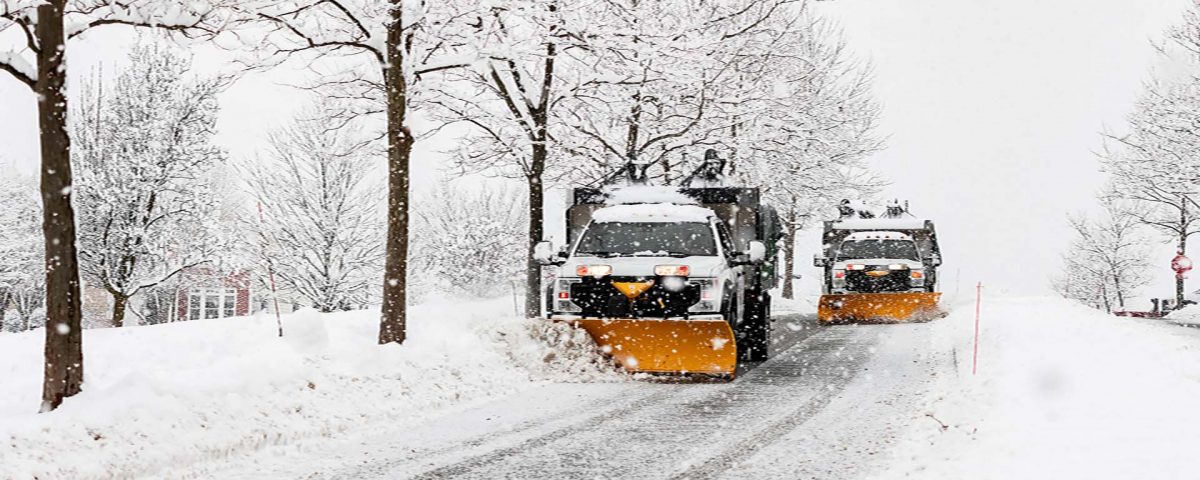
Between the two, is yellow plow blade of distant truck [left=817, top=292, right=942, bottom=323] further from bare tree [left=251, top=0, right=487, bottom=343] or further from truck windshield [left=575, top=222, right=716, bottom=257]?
bare tree [left=251, top=0, right=487, bottom=343]

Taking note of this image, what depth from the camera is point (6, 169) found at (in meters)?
56.8

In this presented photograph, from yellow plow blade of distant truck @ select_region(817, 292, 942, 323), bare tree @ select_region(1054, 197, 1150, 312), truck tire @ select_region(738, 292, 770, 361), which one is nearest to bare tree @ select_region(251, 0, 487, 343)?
truck tire @ select_region(738, 292, 770, 361)

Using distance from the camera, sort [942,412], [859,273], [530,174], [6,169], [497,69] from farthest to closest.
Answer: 1. [6,169]
2. [859,273]
3. [530,174]
4. [497,69]
5. [942,412]

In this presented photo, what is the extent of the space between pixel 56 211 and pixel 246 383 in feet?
6.99

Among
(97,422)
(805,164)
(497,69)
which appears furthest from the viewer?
(805,164)

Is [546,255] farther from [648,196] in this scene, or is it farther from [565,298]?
[648,196]

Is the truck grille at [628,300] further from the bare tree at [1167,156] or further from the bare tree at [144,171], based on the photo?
the bare tree at [1167,156]

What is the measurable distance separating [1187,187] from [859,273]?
1637cm

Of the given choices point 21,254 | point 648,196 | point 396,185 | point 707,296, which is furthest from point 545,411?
point 21,254

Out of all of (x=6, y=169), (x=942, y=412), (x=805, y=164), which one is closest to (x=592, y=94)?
(x=942, y=412)

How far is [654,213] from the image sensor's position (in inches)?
512

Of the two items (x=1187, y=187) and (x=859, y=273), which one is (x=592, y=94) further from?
(x=1187, y=187)

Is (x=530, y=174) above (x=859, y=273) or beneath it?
above

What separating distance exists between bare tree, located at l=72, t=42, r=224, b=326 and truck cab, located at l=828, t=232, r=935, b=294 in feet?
52.1
